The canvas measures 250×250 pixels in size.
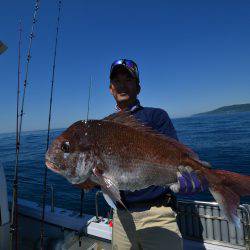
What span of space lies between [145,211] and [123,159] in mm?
1122

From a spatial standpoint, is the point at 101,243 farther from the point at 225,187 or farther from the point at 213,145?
the point at 213,145

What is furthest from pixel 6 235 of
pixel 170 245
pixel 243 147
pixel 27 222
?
pixel 243 147

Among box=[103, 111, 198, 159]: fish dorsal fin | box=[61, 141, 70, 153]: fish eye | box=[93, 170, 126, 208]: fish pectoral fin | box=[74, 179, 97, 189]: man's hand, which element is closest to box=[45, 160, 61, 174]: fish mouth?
box=[61, 141, 70, 153]: fish eye

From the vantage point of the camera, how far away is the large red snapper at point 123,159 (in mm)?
2594

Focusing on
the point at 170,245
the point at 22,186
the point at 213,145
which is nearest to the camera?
the point at 170,245

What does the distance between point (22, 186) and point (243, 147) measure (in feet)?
67.4

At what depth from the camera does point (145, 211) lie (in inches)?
136

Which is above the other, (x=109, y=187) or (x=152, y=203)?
(x=109, y=187)

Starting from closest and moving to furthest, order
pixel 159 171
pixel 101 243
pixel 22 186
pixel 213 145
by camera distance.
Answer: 1. pixel 159 171
2. pixel 101 243
3. pixel 22 186
4. pixel 213 145

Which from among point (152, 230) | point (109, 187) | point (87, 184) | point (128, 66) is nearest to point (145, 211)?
point (152, 230)

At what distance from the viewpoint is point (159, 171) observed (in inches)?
106

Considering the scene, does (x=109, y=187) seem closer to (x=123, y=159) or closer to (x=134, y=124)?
(x=123, y=159)

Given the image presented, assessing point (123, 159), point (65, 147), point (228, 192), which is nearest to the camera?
point (228, 192)

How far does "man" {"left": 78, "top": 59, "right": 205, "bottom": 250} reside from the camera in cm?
337
